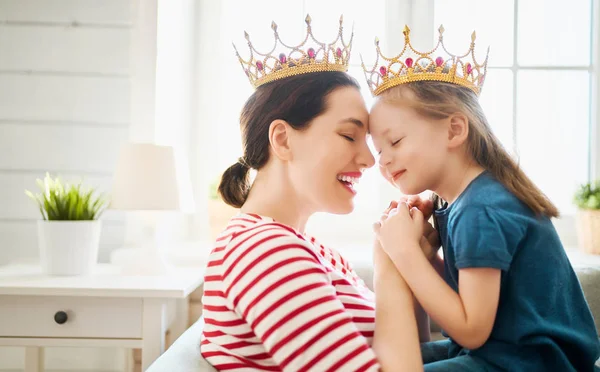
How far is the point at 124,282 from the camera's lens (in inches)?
67.9

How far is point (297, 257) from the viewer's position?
3.09ft

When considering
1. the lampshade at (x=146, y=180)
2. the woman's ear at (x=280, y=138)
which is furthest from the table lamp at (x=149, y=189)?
the woman's ear at (x=280, y=138)

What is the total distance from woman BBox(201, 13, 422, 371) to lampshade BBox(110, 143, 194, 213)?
0.50 m

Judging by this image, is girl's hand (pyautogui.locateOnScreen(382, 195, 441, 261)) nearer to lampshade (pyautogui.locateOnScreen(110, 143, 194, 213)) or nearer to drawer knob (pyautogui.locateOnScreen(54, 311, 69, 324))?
lampshade (pyautogui.locateOnScreen(110, 143, 194, 213))

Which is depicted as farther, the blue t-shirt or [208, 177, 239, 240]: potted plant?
[208, 177, 239, 240]: potted plant

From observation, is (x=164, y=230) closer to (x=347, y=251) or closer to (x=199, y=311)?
(x=199, y=311)

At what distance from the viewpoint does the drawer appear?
1680 mm

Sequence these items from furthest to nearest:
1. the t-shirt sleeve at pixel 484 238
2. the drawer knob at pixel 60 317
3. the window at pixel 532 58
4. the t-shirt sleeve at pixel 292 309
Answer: the window at pixel 532 58 < the drawer knob at pixel 60 317 < the t-shirt sleeve at pixel 484 238 < the t-shirt sleeve at pixel 292 309

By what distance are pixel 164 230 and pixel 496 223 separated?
4.74ft

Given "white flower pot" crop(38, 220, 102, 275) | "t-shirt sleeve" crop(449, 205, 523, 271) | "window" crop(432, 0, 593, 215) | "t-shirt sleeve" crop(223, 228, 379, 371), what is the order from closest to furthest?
"t-shirt sleeve" crop(223, 228, 379, 371) → "t-shirt sleeve" crop(449, 205, 523, 271) → "white flower pot" crop(38, 220, 102, 275) → "window" crop(432, 0, 593, 215)

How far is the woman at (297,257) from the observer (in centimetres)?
89

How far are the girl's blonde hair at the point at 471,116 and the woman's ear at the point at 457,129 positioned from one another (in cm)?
1

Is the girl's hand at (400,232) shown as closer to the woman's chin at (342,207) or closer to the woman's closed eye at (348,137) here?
the woman's chin at (342,207)

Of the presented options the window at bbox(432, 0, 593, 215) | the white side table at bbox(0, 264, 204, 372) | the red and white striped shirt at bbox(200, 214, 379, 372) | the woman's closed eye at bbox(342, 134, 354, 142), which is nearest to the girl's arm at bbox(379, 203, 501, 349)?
the red and white striped shirt at bbox(200, 214, 379, 372)
